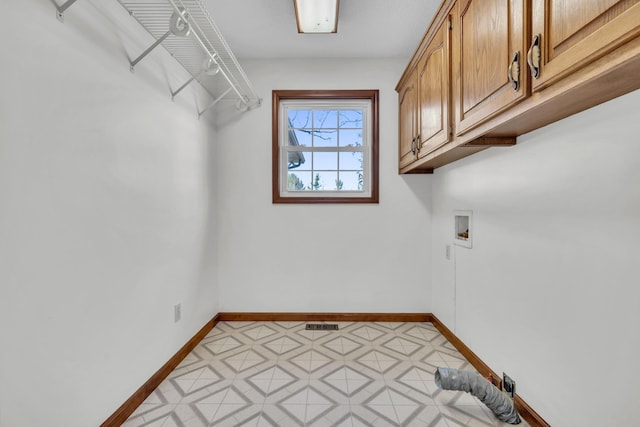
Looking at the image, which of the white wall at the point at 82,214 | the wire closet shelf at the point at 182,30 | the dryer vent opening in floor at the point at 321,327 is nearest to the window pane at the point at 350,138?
the wire closet shelf at the point at 182,30

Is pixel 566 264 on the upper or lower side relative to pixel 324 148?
lower

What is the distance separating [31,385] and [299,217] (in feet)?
6.59

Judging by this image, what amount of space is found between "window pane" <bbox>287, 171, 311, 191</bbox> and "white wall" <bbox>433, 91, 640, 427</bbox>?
4.91 feet

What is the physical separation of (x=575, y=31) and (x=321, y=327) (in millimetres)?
2438

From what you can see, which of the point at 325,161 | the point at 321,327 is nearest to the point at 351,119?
the point at 325,161

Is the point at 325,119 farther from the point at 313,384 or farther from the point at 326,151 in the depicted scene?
the point at 313,384

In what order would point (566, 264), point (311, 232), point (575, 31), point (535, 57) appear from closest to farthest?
point (575, 31), point (535, 57), point (566, 264), point (311, 232)

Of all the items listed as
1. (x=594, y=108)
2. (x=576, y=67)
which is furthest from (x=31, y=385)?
(x=594, y=108)

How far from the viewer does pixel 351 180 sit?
2.90 m

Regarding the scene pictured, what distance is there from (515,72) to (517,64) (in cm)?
3

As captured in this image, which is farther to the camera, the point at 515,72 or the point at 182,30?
the point at 182,30

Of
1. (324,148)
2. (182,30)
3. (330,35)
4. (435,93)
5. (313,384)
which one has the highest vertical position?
(330,35)

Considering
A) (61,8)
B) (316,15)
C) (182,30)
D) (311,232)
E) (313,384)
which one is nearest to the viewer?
(61,8)

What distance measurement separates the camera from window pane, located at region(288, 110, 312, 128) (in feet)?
9.57
